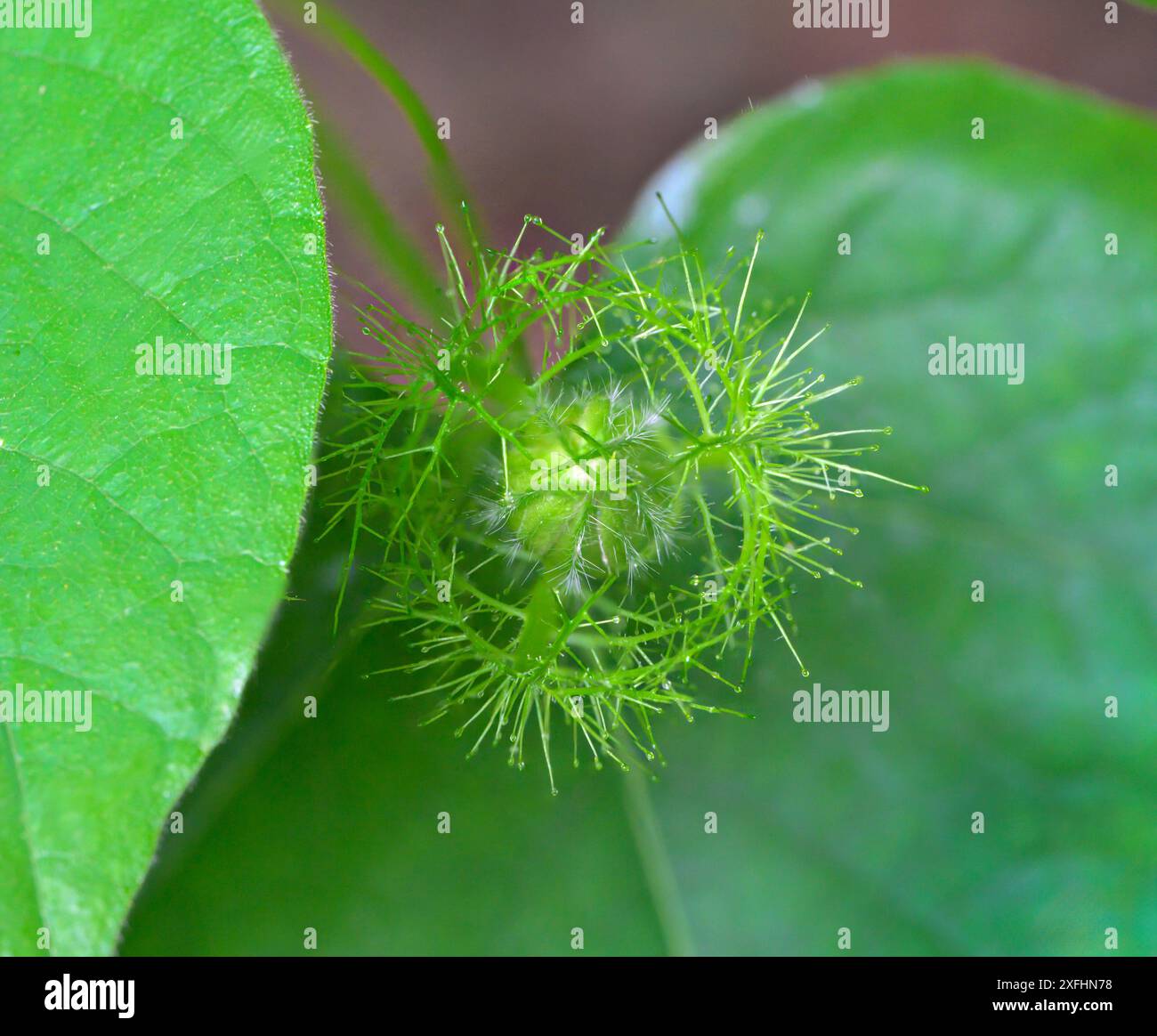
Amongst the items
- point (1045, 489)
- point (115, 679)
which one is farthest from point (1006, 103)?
point (115, 679)

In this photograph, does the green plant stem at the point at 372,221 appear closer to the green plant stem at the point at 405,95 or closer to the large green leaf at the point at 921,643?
the green plant stem at the point at 405,95

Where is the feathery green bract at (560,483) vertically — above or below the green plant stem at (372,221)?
below

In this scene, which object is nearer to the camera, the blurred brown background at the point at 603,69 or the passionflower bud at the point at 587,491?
the passionflower bud at the point at 587,491

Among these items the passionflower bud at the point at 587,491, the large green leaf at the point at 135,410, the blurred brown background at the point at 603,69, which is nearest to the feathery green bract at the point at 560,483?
the passionflower bud at the point at 587,491

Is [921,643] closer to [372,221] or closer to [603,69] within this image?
[372,221]

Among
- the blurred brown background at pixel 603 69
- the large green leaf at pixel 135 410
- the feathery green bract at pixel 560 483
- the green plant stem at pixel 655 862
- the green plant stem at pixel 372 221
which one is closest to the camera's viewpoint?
the large green leaf at pixel 135 410

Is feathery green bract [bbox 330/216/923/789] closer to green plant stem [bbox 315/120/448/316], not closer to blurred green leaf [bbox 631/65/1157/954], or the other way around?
green plant stem [bbox 315/120/448/316]
